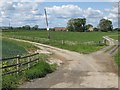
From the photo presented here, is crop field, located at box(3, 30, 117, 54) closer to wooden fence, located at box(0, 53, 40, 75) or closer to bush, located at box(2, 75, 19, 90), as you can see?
wooden fence, located at box(0, 53, 40, 75)

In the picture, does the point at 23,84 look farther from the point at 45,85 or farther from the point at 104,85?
the point at 104,85

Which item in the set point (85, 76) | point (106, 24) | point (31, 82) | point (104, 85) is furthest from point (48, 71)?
point (106, 24)

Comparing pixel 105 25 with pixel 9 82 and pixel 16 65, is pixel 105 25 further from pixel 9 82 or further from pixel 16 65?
pixel 9 82

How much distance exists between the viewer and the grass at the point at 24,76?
524 inches

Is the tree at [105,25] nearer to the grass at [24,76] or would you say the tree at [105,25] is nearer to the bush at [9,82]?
the grass at [24,76]

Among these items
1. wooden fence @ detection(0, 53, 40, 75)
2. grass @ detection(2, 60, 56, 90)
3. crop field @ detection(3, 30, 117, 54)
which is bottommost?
crop field @ detection(3, 30, 117, 54)

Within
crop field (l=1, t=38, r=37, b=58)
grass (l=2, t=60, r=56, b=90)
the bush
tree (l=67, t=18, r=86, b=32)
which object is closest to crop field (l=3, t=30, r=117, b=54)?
crop field (l=1, t=38, r=37, b=58)

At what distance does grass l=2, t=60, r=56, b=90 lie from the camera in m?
13.3

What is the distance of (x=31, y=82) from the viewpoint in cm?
1494

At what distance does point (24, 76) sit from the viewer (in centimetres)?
1573

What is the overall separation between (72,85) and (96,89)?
1.31 m

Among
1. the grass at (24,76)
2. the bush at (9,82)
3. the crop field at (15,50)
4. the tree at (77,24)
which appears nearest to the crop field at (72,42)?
the crop field at (15,50)

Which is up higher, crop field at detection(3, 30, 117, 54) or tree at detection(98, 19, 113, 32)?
tree at detection(98, 19, 113, 32)

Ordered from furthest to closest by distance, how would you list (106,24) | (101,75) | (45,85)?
(106,24), (101,75), (45,85)
